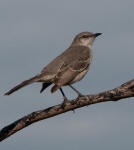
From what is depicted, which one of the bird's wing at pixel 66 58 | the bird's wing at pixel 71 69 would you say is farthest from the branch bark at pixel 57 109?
the bird's wing at pixel 66 58

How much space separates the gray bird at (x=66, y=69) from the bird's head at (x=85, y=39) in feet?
1.44

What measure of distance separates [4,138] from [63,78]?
319 cm

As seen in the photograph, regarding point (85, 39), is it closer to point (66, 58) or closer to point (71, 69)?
point (66, 58)

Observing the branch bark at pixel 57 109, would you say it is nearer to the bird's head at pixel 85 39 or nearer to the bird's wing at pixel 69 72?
the bird's wing at pixel 69 72

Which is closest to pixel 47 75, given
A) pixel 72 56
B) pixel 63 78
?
pixel 63 78

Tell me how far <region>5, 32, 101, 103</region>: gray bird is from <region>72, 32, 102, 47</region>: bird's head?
17.3 inches

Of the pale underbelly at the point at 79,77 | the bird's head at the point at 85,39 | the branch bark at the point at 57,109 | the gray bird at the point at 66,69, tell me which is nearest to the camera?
the branch bark at the point at 57,109

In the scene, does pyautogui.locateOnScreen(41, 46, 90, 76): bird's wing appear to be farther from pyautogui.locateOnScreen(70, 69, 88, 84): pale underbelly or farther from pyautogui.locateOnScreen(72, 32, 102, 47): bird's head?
pyautogui.locateOnScreen(72, 32, 102, 47): bird's head

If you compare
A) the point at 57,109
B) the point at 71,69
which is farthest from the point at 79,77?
the point at 57,109

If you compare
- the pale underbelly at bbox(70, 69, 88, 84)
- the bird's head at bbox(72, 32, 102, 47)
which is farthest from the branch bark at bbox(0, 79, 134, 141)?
the bird's head at bbox(72, 32, 102, 47)

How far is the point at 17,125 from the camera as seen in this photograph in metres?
9.61

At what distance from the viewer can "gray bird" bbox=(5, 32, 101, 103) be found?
39.8 feet

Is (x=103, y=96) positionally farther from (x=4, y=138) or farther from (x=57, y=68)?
(x=57, y=68)

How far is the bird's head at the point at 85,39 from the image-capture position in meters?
15.5
